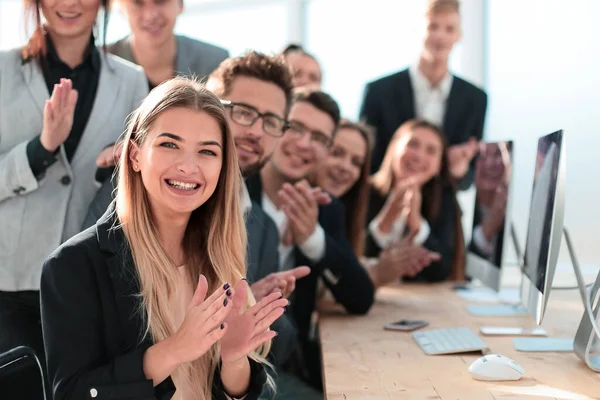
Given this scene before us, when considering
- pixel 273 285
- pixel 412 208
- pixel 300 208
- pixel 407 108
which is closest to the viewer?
pixel 273 285

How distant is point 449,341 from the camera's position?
2.39m

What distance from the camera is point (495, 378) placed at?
1.95m

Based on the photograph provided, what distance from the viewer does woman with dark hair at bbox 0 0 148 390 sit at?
7.72 ft

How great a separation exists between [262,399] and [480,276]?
1179mm

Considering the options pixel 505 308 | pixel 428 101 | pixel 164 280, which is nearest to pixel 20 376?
pixel 164 280

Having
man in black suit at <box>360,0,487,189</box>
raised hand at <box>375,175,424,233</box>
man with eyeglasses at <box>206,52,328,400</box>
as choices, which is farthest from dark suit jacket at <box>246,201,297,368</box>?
man in black suit at <box>360,0,487,189</box>

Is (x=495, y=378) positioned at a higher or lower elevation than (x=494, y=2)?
lower

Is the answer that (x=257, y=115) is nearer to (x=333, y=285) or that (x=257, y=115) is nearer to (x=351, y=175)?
(x=333, y=285)

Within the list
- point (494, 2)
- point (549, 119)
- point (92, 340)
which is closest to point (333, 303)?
point (92, 340)

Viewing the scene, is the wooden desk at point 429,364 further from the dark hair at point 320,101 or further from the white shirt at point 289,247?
the dark hair at point 320,101

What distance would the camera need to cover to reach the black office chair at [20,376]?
5.65 feet

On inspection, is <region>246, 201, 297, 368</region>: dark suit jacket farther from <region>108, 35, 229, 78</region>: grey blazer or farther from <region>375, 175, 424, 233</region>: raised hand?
<region>375, 175, 424, 233</region>: raised hand

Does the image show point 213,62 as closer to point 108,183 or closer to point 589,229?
point 108,183

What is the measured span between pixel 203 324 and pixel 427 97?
3.12 metres
